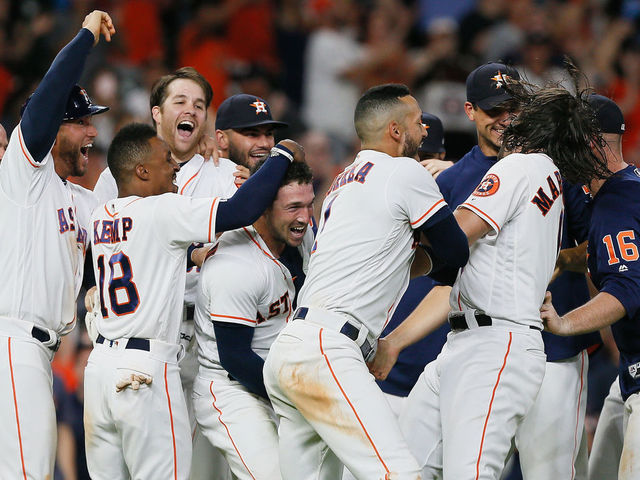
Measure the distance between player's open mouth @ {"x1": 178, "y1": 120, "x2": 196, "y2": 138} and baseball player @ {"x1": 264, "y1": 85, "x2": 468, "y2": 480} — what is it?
1.52m

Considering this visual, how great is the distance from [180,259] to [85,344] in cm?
387

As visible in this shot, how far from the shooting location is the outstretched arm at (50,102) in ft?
14.8

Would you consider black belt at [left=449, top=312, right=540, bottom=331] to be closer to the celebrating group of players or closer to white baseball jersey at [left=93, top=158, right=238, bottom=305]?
the celebrating group of players

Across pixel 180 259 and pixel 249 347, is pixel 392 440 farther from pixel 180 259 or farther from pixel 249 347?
pixel 180 259

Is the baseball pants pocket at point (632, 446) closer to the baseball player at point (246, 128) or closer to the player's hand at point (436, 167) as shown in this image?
the player's hand at point (436, 167)

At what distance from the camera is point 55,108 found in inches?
179


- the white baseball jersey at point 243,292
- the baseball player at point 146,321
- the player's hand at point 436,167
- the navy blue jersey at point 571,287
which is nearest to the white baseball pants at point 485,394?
the navy blue jersey at point 571,287

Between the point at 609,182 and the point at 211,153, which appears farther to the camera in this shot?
the point at 211,153

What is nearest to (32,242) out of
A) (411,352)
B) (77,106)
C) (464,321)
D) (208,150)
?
(77,106)

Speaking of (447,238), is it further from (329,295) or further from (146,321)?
(146,321)

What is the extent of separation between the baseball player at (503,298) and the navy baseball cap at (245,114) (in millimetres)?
1744

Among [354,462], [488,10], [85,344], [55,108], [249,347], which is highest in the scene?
[488,10]

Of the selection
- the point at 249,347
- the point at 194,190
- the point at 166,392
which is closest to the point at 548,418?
the point at 249,347

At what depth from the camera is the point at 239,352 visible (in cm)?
473
